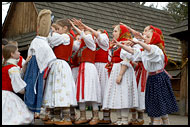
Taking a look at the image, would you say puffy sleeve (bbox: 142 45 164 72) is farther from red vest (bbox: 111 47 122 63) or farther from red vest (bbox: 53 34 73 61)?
red vest (bbox: 53 34 73 61)

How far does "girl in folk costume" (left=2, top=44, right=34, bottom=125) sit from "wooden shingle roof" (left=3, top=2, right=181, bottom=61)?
6.08 metres

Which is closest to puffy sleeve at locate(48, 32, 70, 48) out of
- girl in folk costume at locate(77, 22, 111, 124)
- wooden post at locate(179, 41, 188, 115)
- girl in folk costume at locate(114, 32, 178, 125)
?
girl in folk costume at locate(77, 22, 111, 124)

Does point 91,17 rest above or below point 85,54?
above

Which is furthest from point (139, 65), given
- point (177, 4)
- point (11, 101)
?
point (177, 4)

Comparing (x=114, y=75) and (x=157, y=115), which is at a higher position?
(x=114, y=75)

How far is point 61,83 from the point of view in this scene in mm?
4305

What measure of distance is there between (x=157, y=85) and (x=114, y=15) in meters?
9.12

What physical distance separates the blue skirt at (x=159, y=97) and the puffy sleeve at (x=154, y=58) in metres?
0.15

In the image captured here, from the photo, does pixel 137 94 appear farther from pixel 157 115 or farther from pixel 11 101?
pixel 11 101

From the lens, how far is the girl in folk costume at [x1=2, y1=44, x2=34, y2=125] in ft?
13.5

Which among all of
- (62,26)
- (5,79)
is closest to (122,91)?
(62,26)

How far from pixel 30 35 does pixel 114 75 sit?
21.7 feet

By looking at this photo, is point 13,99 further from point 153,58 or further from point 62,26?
point 153,58

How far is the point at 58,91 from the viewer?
425cm
